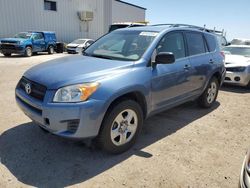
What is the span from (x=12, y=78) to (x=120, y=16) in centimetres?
2825

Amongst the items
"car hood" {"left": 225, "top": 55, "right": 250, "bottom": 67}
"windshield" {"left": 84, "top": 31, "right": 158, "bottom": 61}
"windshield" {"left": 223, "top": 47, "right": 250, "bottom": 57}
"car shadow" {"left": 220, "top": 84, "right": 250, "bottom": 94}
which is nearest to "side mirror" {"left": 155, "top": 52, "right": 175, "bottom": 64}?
"windshield" {"left": 84, "top": 31, "right": 158, "bottom": 61}

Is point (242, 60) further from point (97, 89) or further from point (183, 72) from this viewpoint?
point (97, 89)

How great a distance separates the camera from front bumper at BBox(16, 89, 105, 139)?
9.59ft

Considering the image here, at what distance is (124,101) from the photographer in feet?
11.1

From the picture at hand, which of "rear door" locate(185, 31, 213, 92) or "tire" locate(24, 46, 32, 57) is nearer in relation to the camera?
"rear door" locate(185, 31, 213, 92)

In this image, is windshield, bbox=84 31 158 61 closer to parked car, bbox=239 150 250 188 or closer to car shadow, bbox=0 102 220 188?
car shadow, bbox=0 102 220 188

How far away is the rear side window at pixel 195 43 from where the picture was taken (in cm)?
478

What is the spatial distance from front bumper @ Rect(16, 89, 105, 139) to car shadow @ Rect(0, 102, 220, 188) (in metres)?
0.46

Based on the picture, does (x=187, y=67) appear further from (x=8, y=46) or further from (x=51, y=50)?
(x=51, y=50)

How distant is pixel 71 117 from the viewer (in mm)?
2930

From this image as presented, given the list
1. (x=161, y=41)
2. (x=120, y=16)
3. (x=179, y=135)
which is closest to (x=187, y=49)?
(x=161, y=41)

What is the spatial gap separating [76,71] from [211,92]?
11.7 ft


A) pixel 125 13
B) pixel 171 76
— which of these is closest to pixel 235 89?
pixel 171 76

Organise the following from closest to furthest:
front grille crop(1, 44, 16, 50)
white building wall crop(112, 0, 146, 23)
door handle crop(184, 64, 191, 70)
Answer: door handle crop(184, 64, 191, 70), front grille crop(1, 44, 16, 50), white building wall crop(112, 0, 146, 23)
